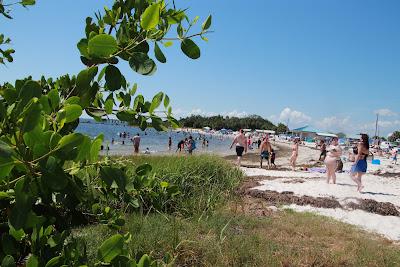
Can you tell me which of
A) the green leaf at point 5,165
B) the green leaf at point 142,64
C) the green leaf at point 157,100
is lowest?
the green leaf at point 5,165

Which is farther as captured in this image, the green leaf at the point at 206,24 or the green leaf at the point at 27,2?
the green leaf at the point at 27,2

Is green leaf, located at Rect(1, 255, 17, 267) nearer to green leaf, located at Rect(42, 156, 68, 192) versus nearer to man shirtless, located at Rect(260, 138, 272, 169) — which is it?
green leaf, located at Rect(42, 156, 68, 192)

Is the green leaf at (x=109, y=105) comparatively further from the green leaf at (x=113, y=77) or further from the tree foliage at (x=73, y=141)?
the green leaf at (x=113, y=77)

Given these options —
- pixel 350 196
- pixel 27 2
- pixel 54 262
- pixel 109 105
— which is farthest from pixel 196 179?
pixel 54 262

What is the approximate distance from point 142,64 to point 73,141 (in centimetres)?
33

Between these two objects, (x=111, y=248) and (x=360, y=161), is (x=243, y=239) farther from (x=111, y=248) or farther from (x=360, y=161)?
(x=360, y=161)

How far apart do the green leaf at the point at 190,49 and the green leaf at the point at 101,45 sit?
0.24 metres

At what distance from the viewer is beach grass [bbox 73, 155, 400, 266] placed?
4293mm

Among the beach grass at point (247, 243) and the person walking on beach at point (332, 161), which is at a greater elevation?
the person walking on beach at point (332, 161)

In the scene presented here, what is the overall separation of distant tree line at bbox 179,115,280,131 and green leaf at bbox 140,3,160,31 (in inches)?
5463

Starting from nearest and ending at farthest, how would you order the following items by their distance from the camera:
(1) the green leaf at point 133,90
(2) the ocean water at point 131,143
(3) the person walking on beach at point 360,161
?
(1) the green leaf at point 133,90 < (2) the ocean water at point 131,143 < (3) the person walking on beach at point 360,161

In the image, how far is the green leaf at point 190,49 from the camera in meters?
0.98

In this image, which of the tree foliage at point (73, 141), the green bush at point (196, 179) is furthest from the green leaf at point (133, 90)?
the green bush at point (196, 179)

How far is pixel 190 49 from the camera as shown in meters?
0.98
